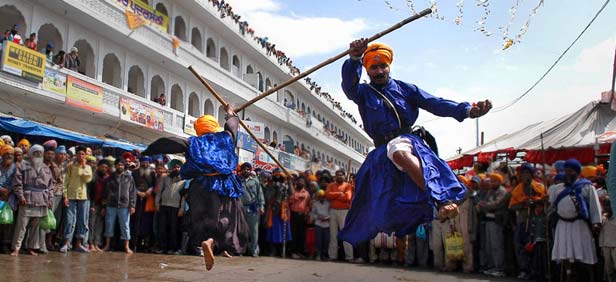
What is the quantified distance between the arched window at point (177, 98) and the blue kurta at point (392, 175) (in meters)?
21.1

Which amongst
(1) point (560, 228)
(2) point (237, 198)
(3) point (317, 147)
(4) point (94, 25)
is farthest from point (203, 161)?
(3) point (317, 147)

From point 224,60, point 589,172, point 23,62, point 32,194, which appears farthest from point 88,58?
point 589,172

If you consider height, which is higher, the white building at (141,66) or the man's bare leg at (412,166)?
the white building at (141,66)

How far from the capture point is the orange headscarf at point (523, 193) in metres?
8.65

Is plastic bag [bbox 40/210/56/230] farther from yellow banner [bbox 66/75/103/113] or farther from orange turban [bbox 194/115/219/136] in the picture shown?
yellow banner [bbox 66/75/103/113]

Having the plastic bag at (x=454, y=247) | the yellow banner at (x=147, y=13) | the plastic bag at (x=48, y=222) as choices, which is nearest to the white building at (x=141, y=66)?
the yellow banner at (x=147, y=13)

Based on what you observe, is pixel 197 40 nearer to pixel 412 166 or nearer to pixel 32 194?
pixel 32 194

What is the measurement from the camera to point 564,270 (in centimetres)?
802

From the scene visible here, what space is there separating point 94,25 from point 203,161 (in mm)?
14937

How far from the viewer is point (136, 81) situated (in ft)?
77.2

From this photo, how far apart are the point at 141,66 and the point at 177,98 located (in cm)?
345

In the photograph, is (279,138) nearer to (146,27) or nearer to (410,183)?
(146,27)

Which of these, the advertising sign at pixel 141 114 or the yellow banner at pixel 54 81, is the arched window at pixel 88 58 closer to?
the advertising sign at pixel 141 114

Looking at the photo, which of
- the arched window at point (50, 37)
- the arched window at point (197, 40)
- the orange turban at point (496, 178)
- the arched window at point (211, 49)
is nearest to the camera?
the orange turban at point (496, 178)
